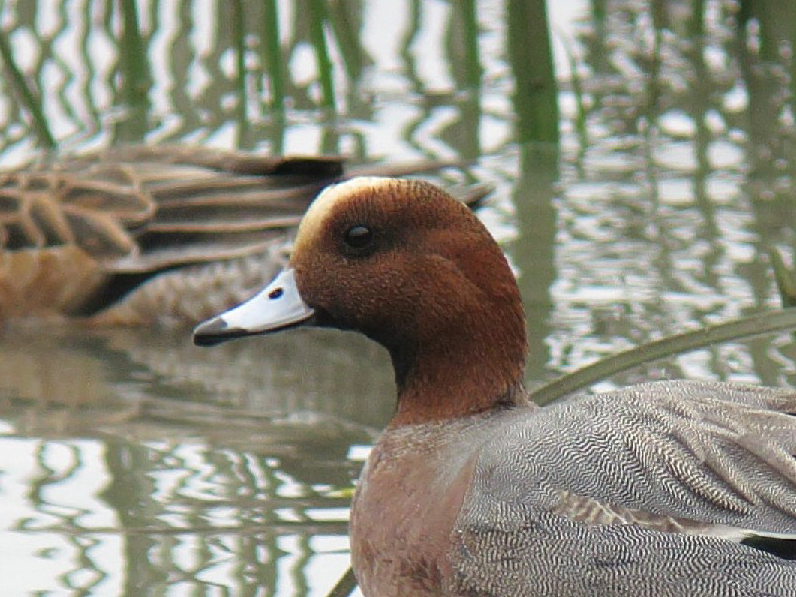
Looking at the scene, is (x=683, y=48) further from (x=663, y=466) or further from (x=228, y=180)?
(x=663, y=466)

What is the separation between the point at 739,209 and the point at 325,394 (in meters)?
1.98

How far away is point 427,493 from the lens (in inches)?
134

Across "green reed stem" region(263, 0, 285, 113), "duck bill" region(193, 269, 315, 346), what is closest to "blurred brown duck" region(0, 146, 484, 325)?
"green reed stem" region(263, 0, 285, 113)

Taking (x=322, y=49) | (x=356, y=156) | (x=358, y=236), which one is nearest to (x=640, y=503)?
(x=358, y=236)

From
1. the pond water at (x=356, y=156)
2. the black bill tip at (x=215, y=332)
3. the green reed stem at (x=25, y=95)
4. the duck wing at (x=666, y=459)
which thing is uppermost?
the green reed stem at (x=25, y=95)

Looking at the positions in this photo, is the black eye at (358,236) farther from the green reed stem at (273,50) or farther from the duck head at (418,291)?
the green reed stem at (273,50)

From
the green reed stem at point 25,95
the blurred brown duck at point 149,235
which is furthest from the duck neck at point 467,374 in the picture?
the green reed stem at point 25,95

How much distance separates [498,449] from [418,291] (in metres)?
0.52

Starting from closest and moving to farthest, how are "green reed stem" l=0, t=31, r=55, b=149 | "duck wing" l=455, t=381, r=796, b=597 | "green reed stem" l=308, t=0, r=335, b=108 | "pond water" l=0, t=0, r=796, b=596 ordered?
1. "duck wing" l=455, t=381, r=796, b=597
2. "pond water" l=0, t=0, r=796, b=596
3. "green reed stem" l=0, t=31, r=55, b=149
4. "green reed stem" l=308, t=0, r=335, b=108

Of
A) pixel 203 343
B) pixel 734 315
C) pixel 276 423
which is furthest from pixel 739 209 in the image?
pixel 203 343

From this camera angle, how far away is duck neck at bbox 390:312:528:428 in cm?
368

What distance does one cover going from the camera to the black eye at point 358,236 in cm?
371

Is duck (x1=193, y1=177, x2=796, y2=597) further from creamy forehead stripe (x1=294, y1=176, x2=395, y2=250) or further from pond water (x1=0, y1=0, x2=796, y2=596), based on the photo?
pond water (x1=0, y1=0, x2=796, y2=596)

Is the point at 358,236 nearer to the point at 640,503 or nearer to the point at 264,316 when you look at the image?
the point at 264,316
